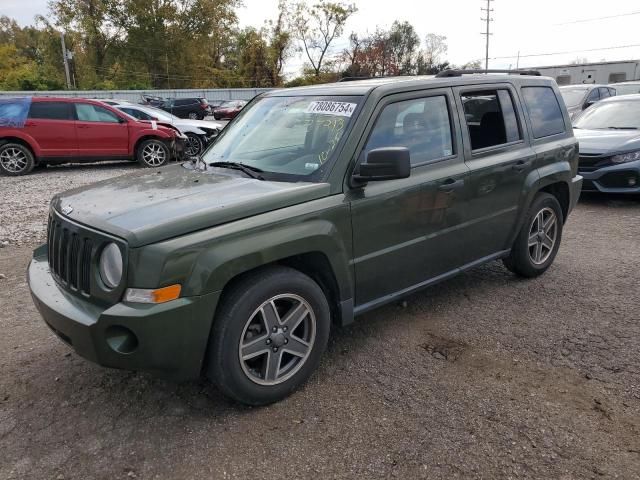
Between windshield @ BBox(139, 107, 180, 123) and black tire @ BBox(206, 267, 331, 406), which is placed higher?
windshield @ BBox(139, 107, 180, 123)

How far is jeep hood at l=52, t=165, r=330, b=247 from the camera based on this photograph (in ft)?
8.36

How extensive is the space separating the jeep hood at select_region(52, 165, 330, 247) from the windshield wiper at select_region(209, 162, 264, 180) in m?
0.05

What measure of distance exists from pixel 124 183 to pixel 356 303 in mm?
1782

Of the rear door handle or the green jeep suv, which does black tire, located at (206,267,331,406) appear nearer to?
the green jeep suv

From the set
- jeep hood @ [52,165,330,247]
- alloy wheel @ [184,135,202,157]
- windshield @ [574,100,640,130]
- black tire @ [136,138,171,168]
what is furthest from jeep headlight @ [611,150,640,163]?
black tire @ [136,138,171,168]

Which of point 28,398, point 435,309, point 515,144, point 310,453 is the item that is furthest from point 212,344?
point 515,144

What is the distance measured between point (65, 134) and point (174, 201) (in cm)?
985

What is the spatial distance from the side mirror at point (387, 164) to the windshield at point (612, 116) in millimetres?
7361

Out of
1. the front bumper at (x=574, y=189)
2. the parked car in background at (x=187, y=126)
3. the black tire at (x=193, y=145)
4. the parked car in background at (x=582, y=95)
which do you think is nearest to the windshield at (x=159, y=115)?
the parked car in background at (x=187, y=126)

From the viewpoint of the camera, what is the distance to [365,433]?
2.71 metres

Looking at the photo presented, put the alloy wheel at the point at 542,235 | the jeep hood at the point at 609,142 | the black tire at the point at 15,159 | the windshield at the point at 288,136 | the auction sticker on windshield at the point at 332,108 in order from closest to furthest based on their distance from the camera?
the windshield at the point at 288,136
the auction sticker on windshield at the point at 332,108
the alloy wheel at the point at 542,235
the jeep hood at the point at 609,142
the black tire at the point at 15,159

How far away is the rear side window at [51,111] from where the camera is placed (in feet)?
36.1

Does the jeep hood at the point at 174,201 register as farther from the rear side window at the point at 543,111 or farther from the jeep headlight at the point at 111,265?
the rear side window at the point at 543,111

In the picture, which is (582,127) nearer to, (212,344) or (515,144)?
(515,144)
